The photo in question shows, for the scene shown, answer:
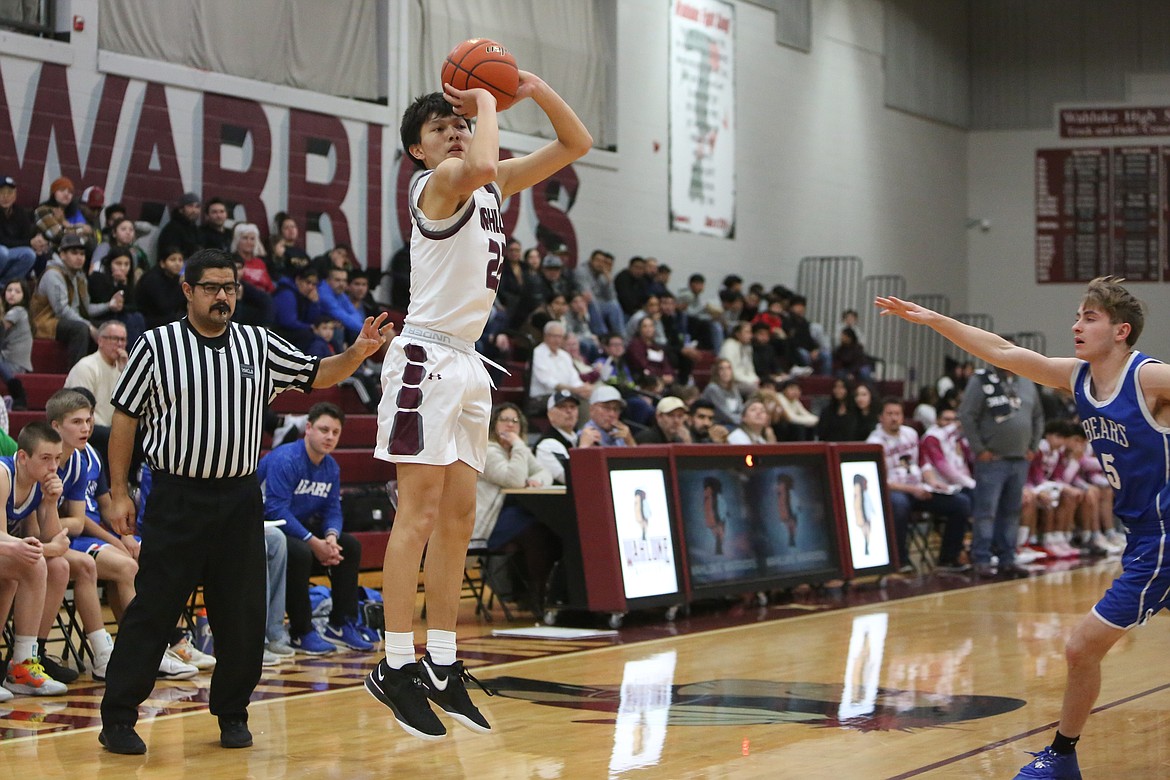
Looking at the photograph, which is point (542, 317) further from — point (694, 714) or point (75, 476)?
point (694, 714)

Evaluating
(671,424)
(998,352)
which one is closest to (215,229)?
(671,424)

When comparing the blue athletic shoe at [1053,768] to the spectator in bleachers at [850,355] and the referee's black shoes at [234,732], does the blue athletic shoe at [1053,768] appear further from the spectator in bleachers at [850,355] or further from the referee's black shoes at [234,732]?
the spectator in bleachers at [850,355]

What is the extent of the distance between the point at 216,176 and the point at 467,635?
6.50 metres

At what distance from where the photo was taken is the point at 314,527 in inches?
324

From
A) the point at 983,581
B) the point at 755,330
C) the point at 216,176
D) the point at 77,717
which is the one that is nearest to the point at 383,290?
the point at 216,176

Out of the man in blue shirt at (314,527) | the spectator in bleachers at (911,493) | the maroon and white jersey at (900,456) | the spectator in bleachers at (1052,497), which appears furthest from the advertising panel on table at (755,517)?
the spectator in bleachers at (1052,497)

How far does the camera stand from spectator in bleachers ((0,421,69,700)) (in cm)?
623

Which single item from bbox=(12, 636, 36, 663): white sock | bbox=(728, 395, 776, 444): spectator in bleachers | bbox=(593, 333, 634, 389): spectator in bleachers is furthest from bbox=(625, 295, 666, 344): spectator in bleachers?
bbox=(12, 636, 36, 663): white sock

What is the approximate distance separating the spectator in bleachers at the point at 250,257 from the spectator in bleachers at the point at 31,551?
5875 mm

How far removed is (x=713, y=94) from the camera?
1988 cm

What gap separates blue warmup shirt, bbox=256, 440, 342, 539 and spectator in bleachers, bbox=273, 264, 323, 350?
164 inches

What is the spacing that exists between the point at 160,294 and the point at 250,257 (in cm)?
136

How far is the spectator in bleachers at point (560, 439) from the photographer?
10125 millimetres

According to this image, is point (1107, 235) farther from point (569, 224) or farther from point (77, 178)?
point (77, 178)
